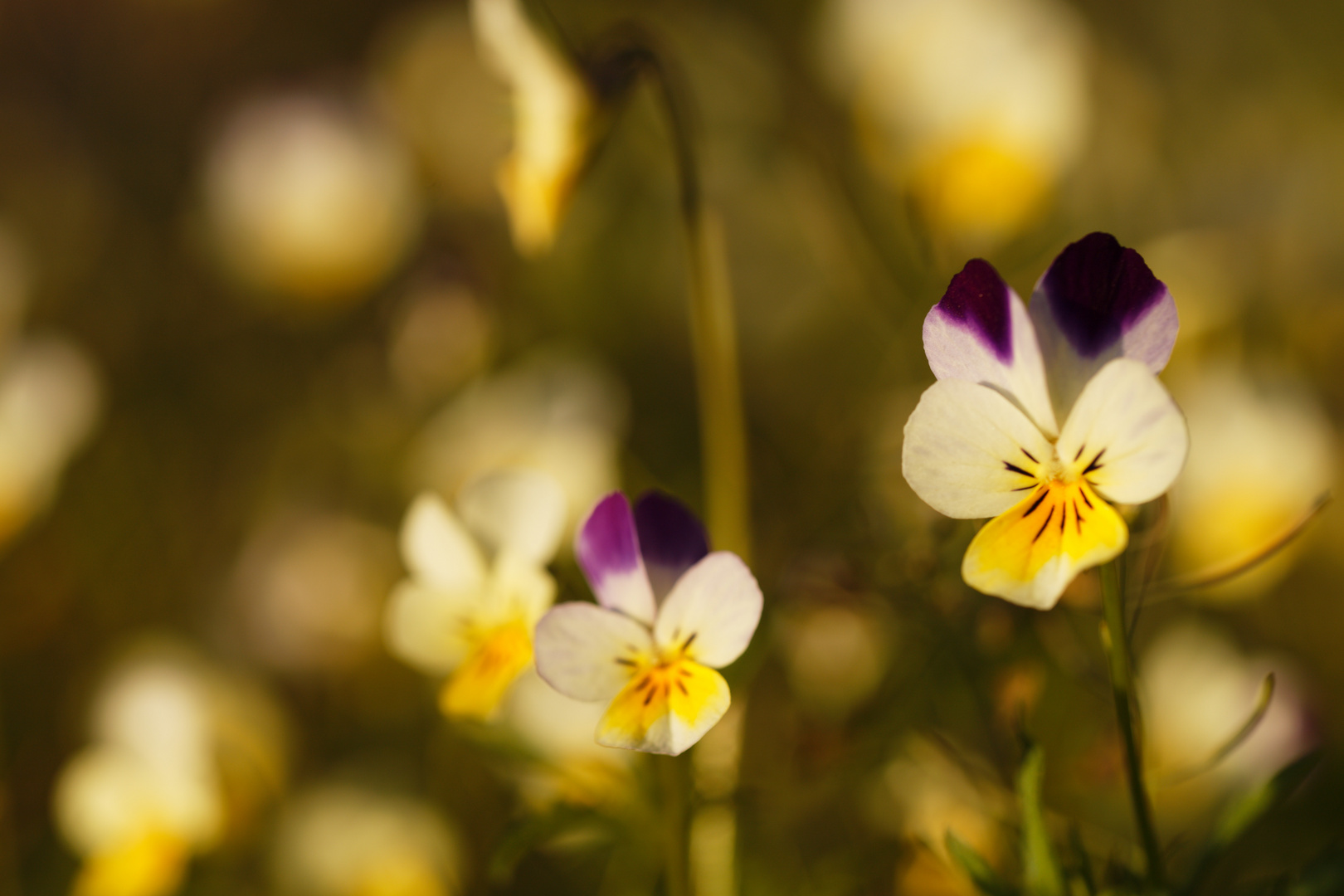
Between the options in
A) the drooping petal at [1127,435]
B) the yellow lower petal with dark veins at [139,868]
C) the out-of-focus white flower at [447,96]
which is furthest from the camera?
the out-of-focus white flower at [447,96]

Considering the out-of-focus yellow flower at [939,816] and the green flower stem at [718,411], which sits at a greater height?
the green flower stem at [718,411]

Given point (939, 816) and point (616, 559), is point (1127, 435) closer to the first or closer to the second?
point (616, 559)

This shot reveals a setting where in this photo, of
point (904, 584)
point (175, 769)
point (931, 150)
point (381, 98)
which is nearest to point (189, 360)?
point (381, 98)

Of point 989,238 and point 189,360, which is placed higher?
point 189,360

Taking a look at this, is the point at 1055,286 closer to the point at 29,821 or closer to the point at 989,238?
the point at 989,238

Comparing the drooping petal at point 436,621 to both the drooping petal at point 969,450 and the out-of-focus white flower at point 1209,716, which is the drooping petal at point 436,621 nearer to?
the drooping petal at point 969,450

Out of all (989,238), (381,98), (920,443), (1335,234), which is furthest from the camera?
(381,98)

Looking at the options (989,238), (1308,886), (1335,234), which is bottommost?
(1308,886)

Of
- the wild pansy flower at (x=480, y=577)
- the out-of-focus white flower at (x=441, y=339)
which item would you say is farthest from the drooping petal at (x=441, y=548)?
the out-of-focus white flower at (x=441, y=339)

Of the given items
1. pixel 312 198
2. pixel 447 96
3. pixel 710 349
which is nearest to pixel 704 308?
pixel 710 349
